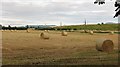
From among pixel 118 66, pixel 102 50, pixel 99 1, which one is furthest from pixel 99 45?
pixel 99 1

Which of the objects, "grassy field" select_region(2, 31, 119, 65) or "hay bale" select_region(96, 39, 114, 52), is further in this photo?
"hay bale" select_region(96, 39, 114, 52)

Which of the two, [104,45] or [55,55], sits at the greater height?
[104,45]

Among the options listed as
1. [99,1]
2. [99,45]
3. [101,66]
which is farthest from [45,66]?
[99,45]

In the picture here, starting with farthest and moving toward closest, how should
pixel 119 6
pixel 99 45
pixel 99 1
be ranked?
pixel 99 45, pixel 119 6, pixel 99 1

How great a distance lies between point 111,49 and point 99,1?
12.8 metres

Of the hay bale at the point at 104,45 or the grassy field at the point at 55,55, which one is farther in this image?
the hay bale at the point at 104,45

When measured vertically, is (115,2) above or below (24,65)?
above

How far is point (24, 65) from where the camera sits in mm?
15594

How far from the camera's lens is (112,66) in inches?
615

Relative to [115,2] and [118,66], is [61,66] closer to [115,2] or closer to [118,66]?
[118,66]

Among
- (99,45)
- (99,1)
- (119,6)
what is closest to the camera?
(99,1)

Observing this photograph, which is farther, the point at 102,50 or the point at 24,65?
the point at 102,50

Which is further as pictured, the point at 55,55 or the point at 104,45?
the point at 104,45

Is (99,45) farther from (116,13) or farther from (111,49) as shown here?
(116,13)
